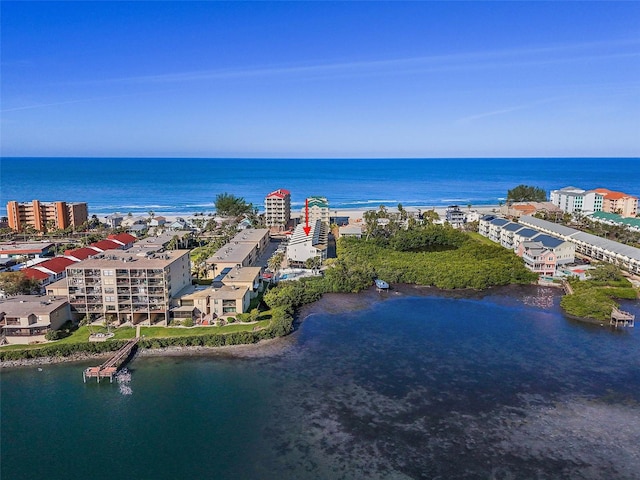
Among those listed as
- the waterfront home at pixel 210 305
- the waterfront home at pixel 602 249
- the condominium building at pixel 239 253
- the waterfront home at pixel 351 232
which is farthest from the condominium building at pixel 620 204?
the waterfront home at pixel 210 305

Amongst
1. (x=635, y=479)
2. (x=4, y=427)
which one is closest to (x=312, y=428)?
(x=635, y=479)

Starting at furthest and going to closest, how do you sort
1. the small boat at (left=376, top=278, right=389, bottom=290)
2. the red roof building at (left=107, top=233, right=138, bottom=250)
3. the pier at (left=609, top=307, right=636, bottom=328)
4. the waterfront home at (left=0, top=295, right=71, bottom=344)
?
the red roof building at (left=107, top=233, right=138, bottom=250) < the small boat at (left=376, top=278, right=389, bottom=290) < the pier at (left=609, top=307, right=636, bottom=328) < the waterfront home at (left=0, top=295, right=71, bottom=344)

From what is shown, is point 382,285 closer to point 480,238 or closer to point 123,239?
point 480,238

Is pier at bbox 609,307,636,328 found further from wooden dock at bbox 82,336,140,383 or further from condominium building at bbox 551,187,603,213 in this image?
condominium building at bbox 551,187,603,213

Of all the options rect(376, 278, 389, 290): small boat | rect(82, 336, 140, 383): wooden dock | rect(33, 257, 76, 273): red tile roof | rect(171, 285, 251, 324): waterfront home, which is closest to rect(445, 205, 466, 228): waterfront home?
rect(376, 278, 389, 290): small boat

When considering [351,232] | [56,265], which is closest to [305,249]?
[351,232]

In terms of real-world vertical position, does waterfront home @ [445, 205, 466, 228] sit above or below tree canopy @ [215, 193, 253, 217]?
below

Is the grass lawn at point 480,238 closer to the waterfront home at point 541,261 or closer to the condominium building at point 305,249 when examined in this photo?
the waterfront home at point 541,261
